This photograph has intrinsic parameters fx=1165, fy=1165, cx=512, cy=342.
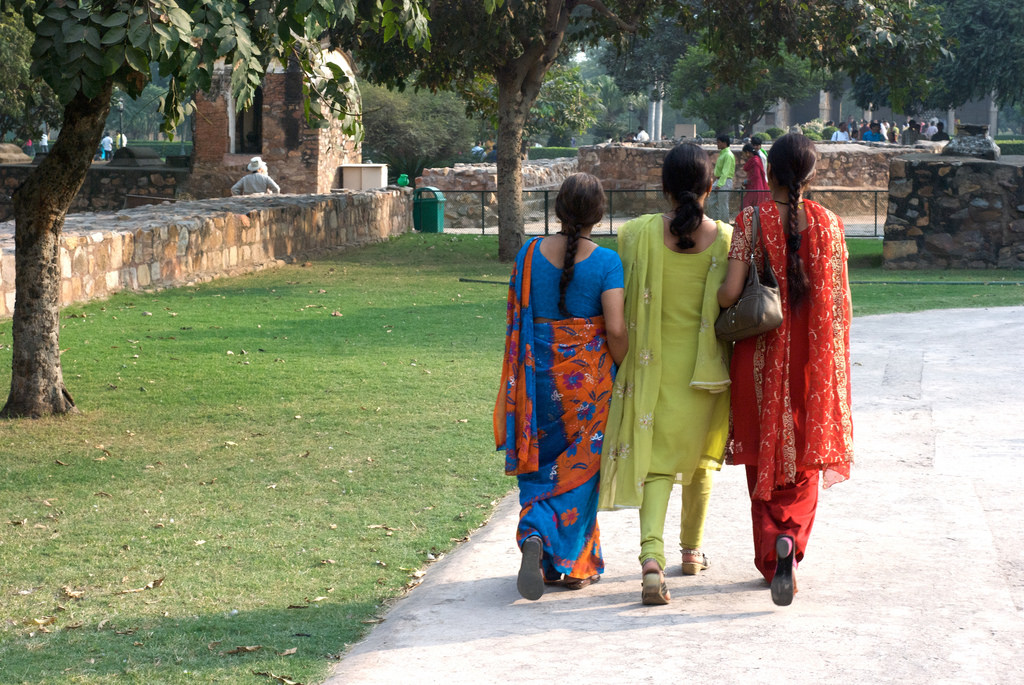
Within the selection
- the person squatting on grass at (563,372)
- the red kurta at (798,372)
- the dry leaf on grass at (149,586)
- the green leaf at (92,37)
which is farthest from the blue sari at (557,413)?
the green leaf at (92,37)

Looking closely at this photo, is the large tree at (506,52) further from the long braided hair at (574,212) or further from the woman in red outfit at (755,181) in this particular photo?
the long braided hair at (574,212)

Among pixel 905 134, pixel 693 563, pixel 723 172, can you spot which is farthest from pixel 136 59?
pixel 905 134

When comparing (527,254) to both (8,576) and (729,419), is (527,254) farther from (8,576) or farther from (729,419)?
(8,576)

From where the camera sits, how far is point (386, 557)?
14.5ft

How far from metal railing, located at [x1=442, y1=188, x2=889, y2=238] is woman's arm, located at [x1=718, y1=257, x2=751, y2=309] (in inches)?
728

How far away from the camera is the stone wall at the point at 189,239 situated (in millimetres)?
11055

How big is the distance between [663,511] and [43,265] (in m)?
4.31

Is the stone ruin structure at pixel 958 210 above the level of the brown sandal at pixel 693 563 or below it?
above

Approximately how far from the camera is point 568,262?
12.5ft

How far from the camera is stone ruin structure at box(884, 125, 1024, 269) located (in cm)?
1545

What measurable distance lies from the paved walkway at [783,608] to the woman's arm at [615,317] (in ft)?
2.80

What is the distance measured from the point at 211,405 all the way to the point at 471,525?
288 centimetres

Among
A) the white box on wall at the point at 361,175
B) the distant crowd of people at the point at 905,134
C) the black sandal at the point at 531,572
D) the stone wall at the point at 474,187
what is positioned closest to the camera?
the black sandal at the point at 531,572

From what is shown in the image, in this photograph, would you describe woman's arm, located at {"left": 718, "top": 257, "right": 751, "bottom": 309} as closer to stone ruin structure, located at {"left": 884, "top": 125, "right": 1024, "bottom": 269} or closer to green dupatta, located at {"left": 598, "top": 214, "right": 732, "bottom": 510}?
green dupatta, located at {"left": 598, "top": 214, "right": 732, "bottom": 510}
